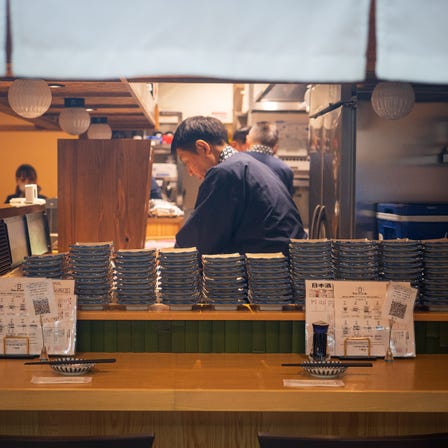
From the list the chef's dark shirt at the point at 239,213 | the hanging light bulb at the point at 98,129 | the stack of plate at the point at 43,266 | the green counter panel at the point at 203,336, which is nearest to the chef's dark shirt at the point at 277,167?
the chef's dark shirt at the point at 239,213

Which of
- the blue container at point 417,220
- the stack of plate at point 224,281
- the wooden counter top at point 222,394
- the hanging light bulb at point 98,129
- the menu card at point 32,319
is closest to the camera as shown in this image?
the wooden counter top at point 222,394

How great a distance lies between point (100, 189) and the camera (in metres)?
4.96

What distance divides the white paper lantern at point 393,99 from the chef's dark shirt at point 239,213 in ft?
2.47

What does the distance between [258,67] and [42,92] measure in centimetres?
194

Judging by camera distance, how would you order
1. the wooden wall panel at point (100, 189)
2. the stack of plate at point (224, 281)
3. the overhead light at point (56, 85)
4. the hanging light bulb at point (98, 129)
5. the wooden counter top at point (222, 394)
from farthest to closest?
the hanging light bulb at point (98, 129) < the wooden wall panel at point (100, 189) < the overhead light at point (56, 85) < the stack of plate at point (224, 281) < the wooden counter top at point (222, 394)

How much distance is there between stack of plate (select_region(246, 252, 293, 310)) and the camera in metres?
2.75

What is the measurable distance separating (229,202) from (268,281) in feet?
3.97

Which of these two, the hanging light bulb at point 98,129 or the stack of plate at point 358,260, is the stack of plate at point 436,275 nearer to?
the stack of plate at point 358,260

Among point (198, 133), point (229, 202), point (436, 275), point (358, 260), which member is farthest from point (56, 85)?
point (436, 275)

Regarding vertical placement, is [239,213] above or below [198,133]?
below

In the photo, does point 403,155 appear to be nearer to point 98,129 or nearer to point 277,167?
point 277,167

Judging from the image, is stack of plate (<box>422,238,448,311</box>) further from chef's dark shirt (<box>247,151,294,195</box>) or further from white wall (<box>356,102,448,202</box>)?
chef's dark shirt (<box>247,151,294,195</box>)

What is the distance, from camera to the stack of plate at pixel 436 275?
2.80 meters

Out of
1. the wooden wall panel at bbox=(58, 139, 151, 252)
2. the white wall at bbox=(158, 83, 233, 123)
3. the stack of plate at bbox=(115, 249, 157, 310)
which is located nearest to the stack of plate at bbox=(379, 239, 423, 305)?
the stack of plate at bbox=(115, 249, 157, 310)
